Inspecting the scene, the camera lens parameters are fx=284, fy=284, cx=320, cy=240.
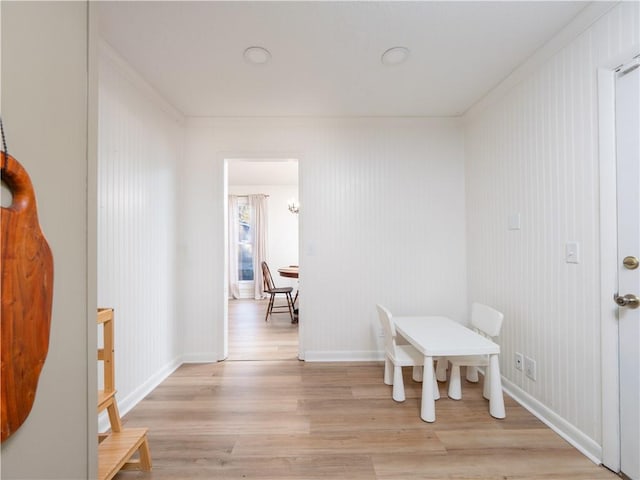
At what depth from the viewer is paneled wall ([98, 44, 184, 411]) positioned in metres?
1.86

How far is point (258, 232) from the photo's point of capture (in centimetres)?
644

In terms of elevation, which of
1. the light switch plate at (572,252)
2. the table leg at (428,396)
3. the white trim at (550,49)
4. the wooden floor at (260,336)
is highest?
the white trim at (550,49)

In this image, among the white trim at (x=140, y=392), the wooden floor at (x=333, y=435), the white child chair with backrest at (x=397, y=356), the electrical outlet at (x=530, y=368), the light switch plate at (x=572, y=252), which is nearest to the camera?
the wooden floor at (x=333, y=435)

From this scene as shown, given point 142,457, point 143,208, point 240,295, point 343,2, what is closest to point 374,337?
point 142,457

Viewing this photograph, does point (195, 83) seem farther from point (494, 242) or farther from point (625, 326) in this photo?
point (625, 326)

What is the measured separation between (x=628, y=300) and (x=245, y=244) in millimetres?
6109

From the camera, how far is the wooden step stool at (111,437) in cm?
123

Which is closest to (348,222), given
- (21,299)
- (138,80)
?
(138,80)

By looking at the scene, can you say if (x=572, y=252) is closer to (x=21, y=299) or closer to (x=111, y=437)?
(x=21, y=299)

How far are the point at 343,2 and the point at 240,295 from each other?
5.90m

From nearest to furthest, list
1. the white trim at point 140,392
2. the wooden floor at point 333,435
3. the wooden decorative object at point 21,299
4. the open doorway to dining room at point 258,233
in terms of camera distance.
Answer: the wooden decorative object at point 21,299, the wooden floor at point 333,435, the white trim at point 140,392, the open doorway to dining room at point 258,233

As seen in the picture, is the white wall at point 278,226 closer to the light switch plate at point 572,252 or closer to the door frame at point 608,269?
the light switch plate at point 572,252

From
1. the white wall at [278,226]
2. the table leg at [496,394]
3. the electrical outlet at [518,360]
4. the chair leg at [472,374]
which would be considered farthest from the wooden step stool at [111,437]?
the white wall at [278,226]

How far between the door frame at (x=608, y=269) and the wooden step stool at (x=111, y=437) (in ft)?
7.85
